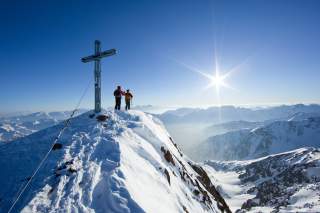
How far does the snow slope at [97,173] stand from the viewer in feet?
43.2

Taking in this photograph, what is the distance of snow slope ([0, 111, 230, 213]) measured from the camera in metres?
13.2

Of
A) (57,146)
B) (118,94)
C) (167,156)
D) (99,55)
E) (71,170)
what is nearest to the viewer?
(71,170)

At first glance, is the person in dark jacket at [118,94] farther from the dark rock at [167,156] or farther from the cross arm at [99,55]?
the dark rock at [167,156]

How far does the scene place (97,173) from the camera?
15.7 meters

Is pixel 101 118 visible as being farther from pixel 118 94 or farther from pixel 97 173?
pixel 97 173

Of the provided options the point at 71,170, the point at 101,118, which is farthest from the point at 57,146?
the point at 101,118

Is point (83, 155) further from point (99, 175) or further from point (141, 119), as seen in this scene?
point (141, 119)

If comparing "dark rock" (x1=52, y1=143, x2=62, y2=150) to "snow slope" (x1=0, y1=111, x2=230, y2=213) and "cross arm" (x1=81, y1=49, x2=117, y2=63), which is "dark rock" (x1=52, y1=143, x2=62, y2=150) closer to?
"snow slope" (x1=0, y1=111, x2=230, y2=213)

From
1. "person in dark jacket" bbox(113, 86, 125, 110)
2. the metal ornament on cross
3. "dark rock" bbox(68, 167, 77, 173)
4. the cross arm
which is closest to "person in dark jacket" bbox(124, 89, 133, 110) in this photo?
"person in dark jacket" bbox(113, 86, 125, 110)

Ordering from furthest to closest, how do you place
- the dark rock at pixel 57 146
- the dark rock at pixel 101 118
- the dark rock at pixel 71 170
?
the dark rock at pixel 101 118 → the dark rock at pixel 57 146 → the dark rock at pixel 71 170

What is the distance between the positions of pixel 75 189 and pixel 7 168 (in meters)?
6.83

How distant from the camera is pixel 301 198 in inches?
4887

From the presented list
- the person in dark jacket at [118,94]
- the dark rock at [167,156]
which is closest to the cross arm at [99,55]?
the person in dark jacket at [118,94]

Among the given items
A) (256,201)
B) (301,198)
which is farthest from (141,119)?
(256,201)
